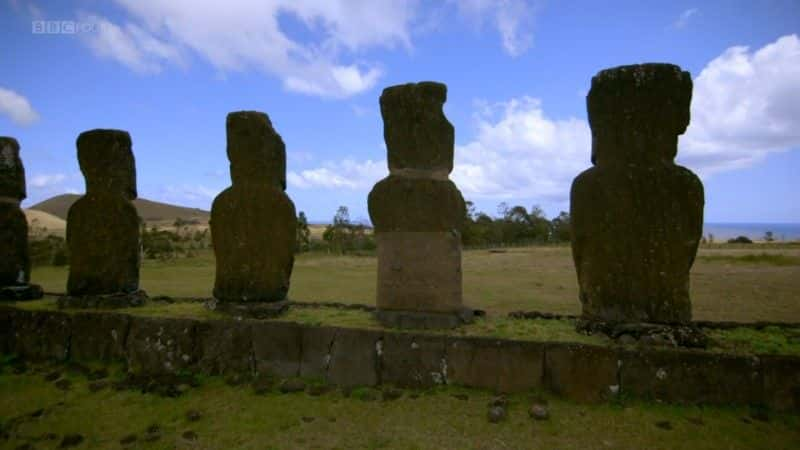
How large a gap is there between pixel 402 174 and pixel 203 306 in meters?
3.44

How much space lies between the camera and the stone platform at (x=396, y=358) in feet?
15.3

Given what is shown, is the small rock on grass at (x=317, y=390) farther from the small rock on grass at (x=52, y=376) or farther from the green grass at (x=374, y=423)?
the small rock on grass at (x=52, y=376)

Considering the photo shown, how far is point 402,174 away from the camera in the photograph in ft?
20.4

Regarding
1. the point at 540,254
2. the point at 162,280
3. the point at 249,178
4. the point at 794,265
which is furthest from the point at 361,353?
the point at 540,254

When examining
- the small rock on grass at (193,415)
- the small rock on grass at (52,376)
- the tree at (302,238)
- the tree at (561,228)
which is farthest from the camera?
the tree at (561,228)

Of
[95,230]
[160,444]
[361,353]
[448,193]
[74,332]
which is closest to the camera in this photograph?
[160,444]

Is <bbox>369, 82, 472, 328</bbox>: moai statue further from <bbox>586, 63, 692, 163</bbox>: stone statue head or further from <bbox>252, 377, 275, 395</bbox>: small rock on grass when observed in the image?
<bbox>586, 63, 692, 163</bbox>: stone statue head

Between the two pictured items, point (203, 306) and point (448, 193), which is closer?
point (448, 193)

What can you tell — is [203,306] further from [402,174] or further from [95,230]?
[402,174]

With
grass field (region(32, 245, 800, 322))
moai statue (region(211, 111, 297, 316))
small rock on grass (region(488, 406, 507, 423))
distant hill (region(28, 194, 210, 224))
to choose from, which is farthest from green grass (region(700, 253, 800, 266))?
distant hill (region(28, 194, 210, 224))

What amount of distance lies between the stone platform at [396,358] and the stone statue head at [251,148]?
1804mm

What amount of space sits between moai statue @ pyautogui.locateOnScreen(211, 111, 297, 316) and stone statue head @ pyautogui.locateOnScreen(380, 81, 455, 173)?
1668mm

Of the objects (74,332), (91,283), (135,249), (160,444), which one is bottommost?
(160,444)

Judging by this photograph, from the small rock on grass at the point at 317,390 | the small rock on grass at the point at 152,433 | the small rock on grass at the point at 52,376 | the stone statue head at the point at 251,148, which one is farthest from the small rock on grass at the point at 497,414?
the small rock on grass at the point at 52,376
